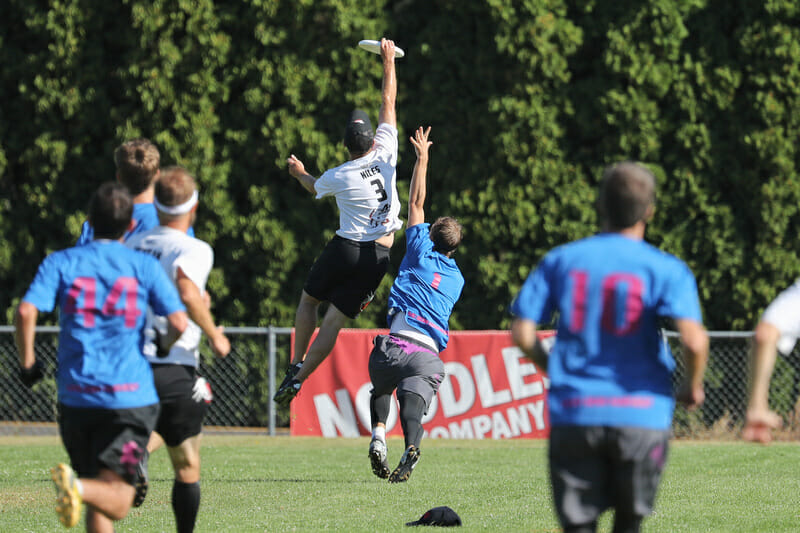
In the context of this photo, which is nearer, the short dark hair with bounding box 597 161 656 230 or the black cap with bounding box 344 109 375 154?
the short dark hair with bounding box 597 161 656 230

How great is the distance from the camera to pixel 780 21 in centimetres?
1382

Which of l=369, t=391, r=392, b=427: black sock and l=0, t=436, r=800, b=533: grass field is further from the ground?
l=369, t=391, r=392, b=427: black sock

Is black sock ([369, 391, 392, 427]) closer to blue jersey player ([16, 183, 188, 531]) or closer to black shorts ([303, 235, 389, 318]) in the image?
black shorts ([303, 235, 389, 318])

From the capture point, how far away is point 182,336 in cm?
485

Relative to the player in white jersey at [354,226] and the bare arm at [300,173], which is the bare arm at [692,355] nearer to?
the player in white jersey at [354,226]

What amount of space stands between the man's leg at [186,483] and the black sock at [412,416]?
2.55 m

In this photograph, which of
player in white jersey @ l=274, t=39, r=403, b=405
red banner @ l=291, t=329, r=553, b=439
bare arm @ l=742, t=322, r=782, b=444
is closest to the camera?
bare arm @ l=742, t=322, r=782, b=444

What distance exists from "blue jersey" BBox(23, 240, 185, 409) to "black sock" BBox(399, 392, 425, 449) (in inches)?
134

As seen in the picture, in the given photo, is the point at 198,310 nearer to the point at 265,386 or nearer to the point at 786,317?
the point at 786,317

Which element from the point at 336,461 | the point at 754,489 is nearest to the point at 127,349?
the point at 754,489

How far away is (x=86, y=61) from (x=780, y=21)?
30.8 ft

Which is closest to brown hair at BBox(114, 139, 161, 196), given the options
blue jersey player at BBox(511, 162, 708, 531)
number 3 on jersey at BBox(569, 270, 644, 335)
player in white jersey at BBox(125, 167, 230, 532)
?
player in white jersey at BBox(125, 167, 230, 532)

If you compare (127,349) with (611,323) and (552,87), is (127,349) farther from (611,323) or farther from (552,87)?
(552,87)

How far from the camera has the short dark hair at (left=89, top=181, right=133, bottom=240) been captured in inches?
171
